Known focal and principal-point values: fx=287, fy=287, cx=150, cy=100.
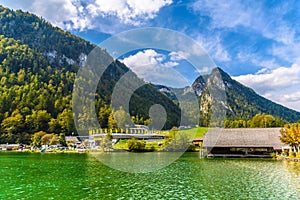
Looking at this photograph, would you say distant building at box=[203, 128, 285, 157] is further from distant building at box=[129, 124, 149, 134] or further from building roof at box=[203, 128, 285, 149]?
distant building at box=[129, 124, 149, 134]

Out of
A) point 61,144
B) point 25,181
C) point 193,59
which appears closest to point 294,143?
point 193,59

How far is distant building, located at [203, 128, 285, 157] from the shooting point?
152 ft

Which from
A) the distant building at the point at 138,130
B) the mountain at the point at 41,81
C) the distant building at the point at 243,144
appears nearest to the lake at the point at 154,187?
the distant building at the point at 243,144

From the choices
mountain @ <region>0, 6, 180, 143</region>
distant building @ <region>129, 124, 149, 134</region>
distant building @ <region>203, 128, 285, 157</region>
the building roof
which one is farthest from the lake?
distant building @ <region>129, 124, 149, 134</region>

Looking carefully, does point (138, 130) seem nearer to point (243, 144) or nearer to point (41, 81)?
point (243, 144)

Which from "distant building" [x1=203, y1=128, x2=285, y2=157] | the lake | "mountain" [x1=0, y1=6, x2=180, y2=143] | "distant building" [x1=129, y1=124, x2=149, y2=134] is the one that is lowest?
the lake

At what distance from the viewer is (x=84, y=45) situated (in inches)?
6658

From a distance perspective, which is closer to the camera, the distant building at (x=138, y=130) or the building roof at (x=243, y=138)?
the building roof at (x=243, y=138)

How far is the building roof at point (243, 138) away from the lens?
46625 millimetres

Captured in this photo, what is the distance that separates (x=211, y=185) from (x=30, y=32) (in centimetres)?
15706

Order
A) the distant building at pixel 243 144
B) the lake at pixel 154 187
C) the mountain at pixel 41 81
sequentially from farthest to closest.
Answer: the mountain at pixel 41 81
the distant building at pixel 243 144
the lake at pixel 154 187

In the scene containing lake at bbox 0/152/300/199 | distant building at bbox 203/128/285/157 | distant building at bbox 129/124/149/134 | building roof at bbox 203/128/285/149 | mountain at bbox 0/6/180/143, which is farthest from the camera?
mountain at bbox 0/6/180/143

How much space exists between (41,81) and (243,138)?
301ft

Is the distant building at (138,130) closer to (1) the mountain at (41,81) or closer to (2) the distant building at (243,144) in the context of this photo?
(1) the mountain at (41,81)
